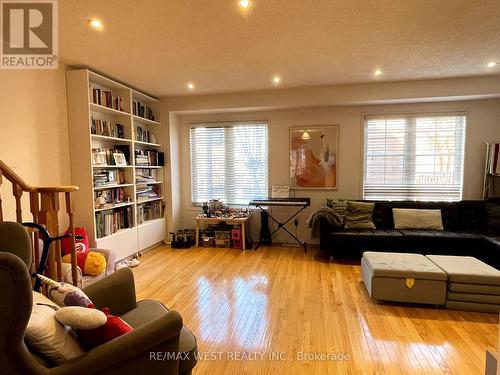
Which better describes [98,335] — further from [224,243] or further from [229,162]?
[229,162]

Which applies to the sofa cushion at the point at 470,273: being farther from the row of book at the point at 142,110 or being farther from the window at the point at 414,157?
the row of book at the point at 142,110

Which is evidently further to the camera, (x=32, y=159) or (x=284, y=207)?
(x=284, y=207)

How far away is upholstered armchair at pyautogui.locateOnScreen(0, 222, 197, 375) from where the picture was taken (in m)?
0.91

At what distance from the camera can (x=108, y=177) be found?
373 cm

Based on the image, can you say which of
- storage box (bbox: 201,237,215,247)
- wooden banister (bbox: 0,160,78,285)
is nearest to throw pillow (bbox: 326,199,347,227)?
storage box (bbox: 201,237,215,247)

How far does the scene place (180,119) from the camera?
5.17 m

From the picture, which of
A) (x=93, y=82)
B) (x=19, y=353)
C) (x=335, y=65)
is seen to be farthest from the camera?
(x=93, y=82)

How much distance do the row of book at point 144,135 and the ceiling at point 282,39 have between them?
78cm

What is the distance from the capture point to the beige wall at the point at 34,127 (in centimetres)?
269

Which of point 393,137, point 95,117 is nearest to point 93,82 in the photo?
point 95,117

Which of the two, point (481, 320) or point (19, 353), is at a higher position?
point (19, 353)

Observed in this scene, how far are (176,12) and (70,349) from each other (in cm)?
224

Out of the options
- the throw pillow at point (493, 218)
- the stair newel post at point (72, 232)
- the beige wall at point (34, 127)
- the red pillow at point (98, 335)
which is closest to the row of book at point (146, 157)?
the beige wall at point (34, 127)

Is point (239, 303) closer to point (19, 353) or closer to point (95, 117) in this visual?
point (19, 353)
